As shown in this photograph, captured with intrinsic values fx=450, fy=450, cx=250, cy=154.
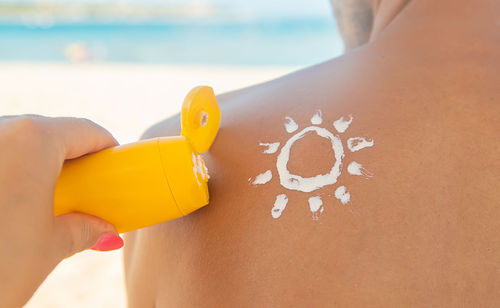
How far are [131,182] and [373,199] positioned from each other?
0.90 feet

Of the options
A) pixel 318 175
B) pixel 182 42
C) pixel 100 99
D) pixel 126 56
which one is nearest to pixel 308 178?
pixel 318 175

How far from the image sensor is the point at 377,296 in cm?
47

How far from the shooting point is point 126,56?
8.89m

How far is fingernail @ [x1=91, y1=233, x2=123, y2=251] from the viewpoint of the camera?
50 cm

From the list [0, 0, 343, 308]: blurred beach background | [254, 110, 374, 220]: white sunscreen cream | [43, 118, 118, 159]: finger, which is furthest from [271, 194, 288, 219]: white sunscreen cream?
[0, 0, 343, 308]: blurred beach background

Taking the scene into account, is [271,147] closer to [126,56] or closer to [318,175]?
[318,175]

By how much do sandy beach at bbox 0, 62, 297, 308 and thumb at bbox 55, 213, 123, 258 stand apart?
1.38m

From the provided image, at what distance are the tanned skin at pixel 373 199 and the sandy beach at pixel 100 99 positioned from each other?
1298 mm

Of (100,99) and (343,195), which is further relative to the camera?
(100,99)

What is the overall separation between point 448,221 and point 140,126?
11.3 ft

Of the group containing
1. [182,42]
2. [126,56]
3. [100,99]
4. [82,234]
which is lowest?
[182,42]

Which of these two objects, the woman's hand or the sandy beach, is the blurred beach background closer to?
the sandy beach

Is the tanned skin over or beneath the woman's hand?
beneath

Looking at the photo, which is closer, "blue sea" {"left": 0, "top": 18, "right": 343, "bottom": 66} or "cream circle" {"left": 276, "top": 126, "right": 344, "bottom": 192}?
"cream circle" {"left": 276, "top": 126, "right": 344, "bottom": 192}
